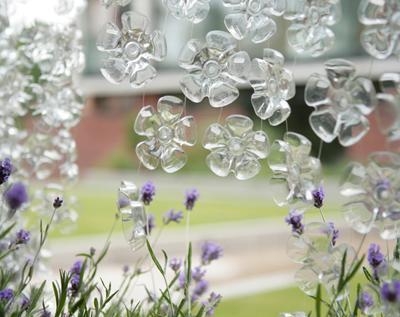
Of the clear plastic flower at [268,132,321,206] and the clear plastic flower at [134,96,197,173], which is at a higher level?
the clear plastic flower at [134,96,197,173]

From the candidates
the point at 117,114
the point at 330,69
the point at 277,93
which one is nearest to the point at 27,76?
the point at 277,93

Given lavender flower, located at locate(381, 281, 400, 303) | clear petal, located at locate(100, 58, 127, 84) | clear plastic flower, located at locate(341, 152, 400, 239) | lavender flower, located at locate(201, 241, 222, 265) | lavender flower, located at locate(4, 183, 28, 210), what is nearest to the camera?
lavender flower, located at locate(381, 281, 400, 303)

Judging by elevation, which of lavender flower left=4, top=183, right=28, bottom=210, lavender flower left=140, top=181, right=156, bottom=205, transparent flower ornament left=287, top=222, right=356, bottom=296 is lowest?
transparent flower ornament left=287, top=222, right=356, bottom=296

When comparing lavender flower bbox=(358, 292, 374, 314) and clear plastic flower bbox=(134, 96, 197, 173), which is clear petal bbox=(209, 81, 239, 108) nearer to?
clear plastic flower bbox=(134, 96, 197, 173)

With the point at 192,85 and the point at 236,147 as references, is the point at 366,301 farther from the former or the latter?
the point at 192,85

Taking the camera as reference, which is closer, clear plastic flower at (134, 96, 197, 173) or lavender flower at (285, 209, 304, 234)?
lavender flower at (285, 209, 304, 234)

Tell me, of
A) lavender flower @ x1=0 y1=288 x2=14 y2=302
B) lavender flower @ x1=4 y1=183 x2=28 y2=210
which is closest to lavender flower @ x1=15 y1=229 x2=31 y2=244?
lavender flower @ x1=0 y1=288 x2=14 y2=302

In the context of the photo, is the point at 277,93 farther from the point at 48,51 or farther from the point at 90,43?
the point at 90,43

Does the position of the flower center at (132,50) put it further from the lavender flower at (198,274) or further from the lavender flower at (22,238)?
the lavender flower at (198,274)
